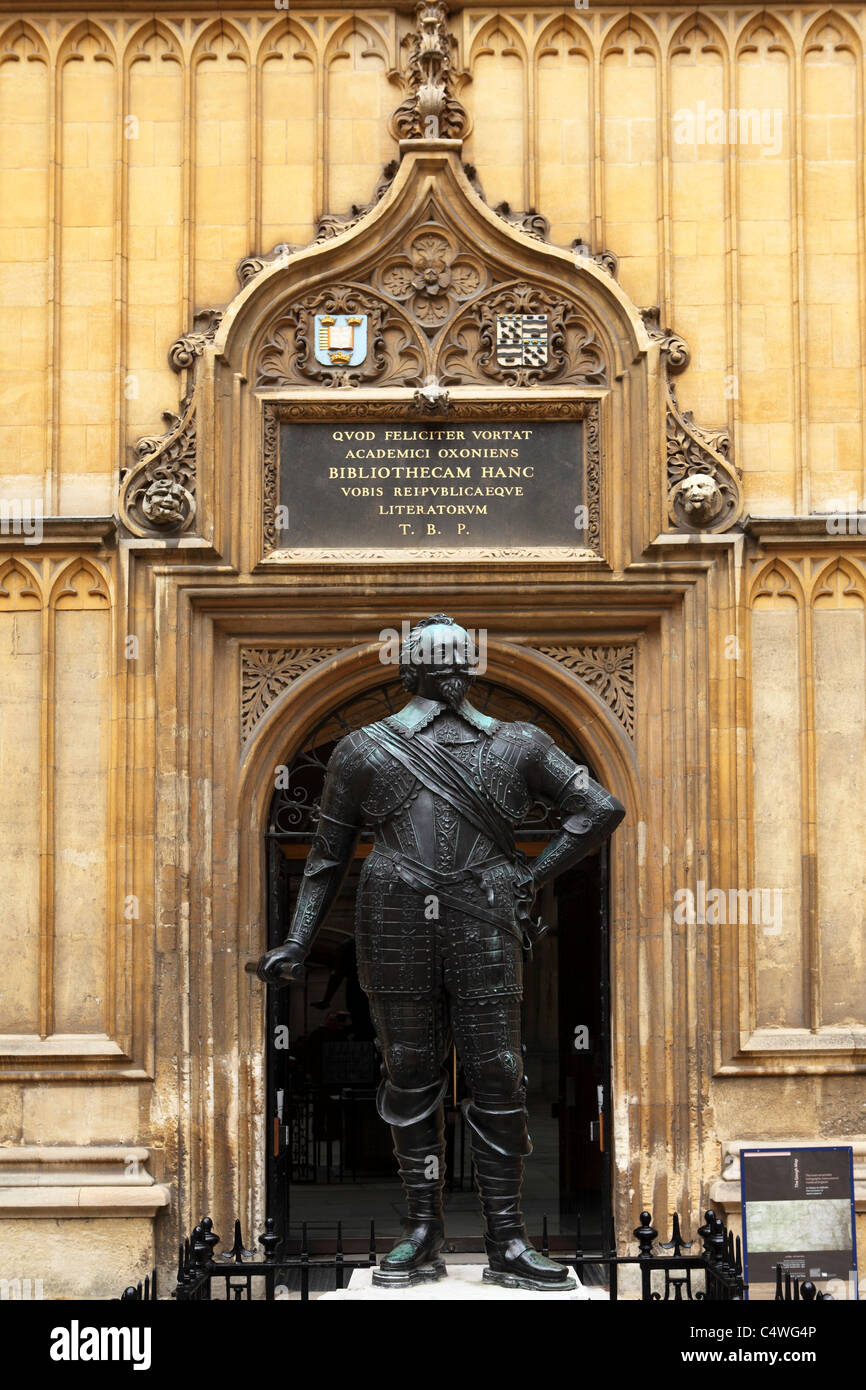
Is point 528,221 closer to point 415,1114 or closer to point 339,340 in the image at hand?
point 339,340

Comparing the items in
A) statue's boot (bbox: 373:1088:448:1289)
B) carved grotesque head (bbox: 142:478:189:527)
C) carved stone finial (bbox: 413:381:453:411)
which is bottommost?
statue's boot (bbox: 373:1088:448:1289)

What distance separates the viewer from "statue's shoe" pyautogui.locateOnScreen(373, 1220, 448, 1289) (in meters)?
6.78

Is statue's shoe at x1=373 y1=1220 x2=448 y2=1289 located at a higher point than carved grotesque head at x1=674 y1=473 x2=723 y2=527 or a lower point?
lower

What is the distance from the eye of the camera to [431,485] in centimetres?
1114

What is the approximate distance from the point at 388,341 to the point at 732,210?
247 centimetres

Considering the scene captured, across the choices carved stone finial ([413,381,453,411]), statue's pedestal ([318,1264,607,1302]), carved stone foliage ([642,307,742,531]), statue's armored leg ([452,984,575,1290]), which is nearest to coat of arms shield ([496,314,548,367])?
carved stone finial ([413,381,453,411])

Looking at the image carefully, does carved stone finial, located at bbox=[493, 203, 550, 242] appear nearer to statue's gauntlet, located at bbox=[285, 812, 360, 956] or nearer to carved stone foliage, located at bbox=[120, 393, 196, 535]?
carved stone foliage, located at bbox=[120, 393, 196, 535]

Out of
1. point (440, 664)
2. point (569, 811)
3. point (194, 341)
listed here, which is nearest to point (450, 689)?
point (440, 664)

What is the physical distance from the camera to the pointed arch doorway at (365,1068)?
11.2 metres

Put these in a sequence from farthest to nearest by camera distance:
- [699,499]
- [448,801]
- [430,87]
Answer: [430,87] < [699,499] < [448,801]

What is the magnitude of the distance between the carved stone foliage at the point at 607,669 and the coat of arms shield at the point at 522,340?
1934 millimetres

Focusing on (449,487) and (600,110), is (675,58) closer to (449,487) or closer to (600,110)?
(600,110)

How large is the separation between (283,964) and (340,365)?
212 inches

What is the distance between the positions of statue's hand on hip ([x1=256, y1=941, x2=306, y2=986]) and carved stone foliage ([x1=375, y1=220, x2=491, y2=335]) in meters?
5.46
